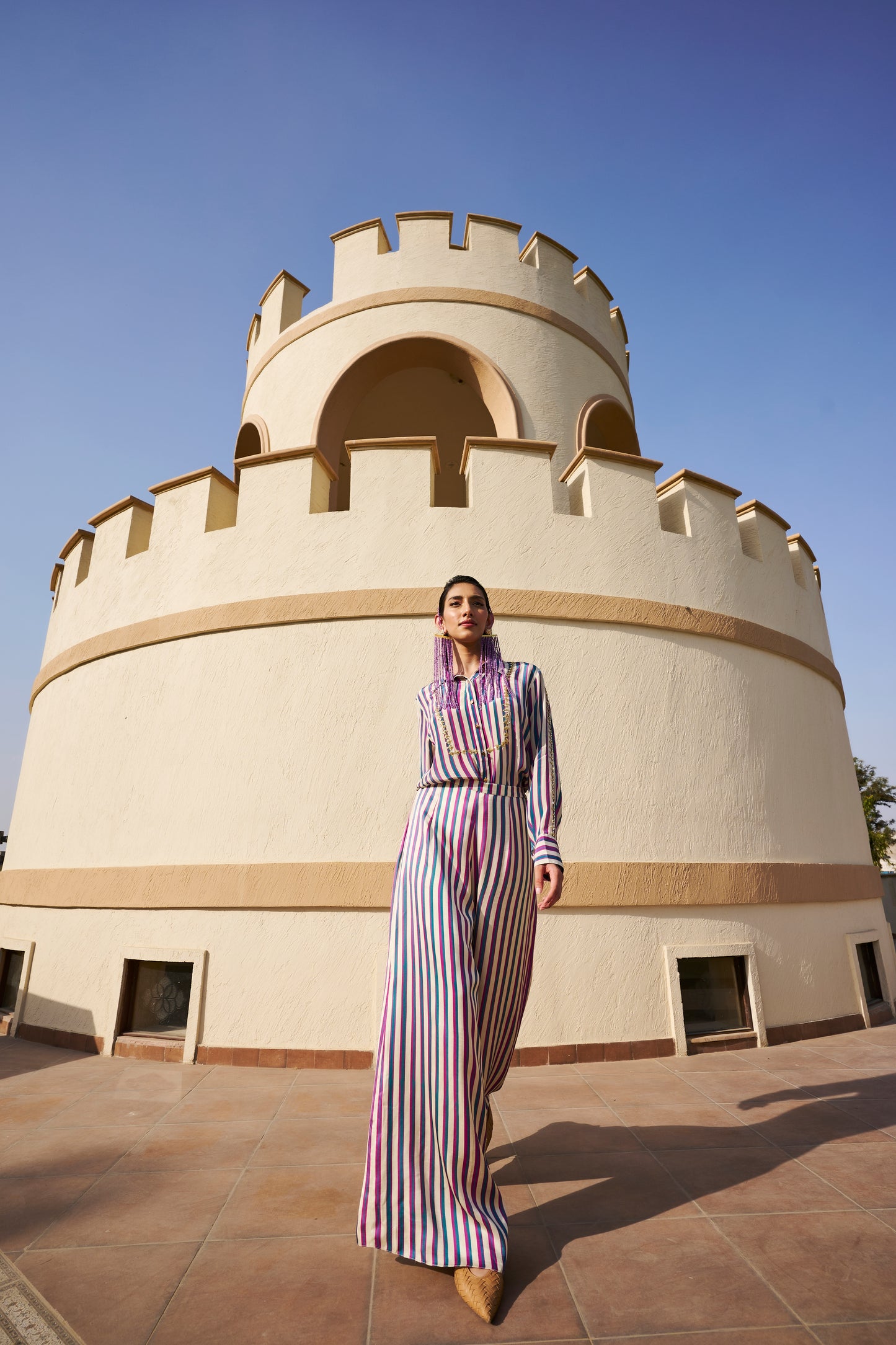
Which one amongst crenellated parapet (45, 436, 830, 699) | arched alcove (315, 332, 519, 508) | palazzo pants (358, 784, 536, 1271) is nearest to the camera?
palazzo pants (358, 784, 536, 1271)

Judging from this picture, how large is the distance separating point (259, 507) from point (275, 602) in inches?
34.3

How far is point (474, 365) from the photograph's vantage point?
7152 mm

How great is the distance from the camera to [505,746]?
2.58 meters

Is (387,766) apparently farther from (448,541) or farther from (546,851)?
(546,851)

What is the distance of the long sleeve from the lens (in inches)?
102

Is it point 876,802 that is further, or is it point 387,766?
point 876,802

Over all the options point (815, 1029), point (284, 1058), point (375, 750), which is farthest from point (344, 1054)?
point (815, 1029)

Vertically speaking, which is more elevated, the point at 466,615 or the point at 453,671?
the point at 466,615

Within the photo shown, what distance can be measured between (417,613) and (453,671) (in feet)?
7.91

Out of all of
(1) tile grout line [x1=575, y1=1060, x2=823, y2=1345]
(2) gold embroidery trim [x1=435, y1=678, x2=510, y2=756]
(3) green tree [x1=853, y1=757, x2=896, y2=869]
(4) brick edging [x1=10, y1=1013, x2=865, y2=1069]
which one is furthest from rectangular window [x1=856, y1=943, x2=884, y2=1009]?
(3) green tree [x1=853, y1=757, x2=896, y2=869]

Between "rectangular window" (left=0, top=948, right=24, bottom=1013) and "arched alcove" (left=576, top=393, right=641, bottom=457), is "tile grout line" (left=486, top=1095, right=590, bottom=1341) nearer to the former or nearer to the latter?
"rectangular window" (left=0, top=948, right=24, bottom=1013)

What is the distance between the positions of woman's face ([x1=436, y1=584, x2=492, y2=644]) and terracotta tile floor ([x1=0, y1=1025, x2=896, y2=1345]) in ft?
6.67

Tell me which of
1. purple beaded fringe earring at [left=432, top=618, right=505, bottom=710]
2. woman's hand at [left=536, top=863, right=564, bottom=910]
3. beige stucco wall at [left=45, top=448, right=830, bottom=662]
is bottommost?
woman's hand at [left=536, top=863, right=564, bottom=910]

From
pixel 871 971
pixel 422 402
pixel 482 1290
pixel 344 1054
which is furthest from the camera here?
pixel 422 402
